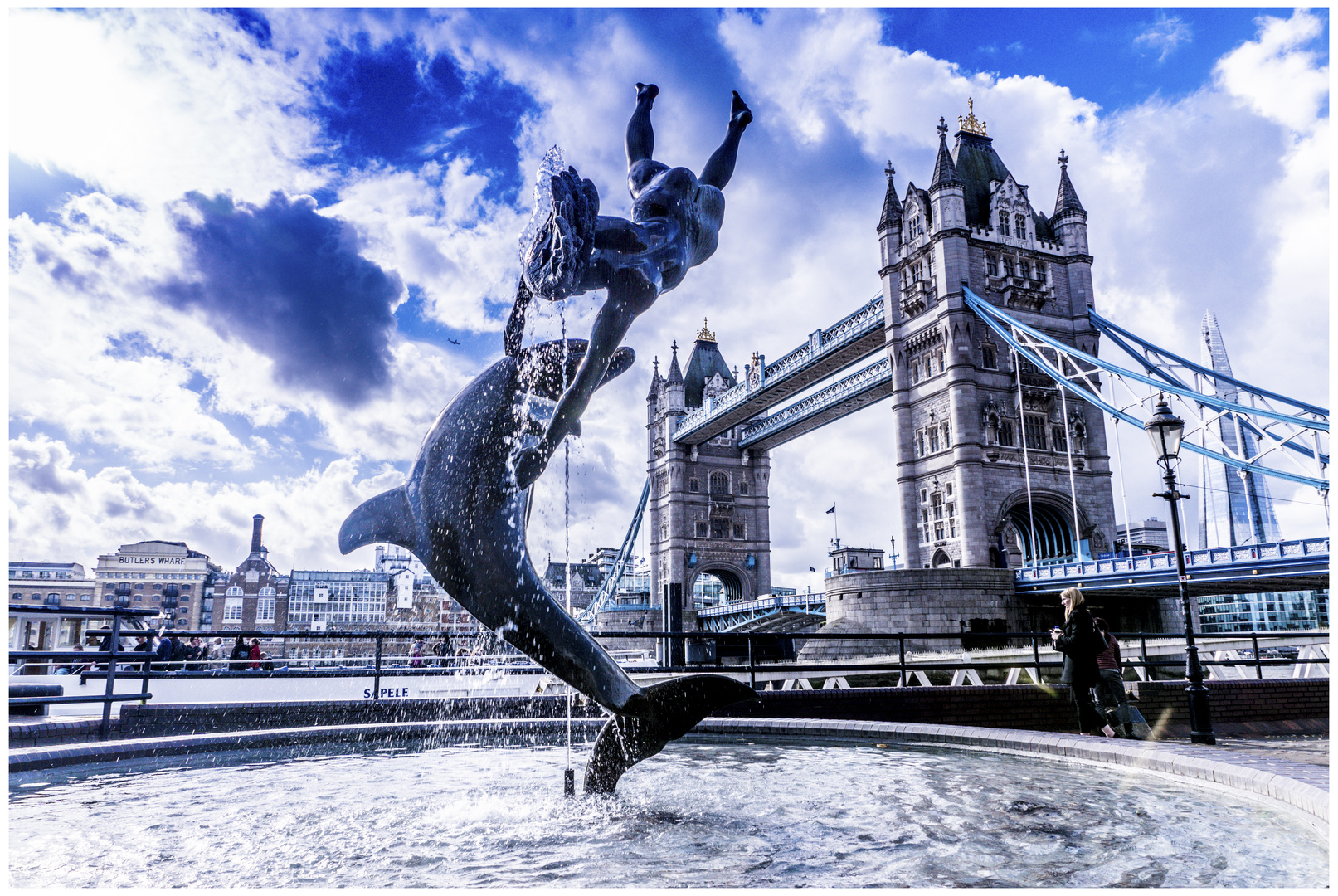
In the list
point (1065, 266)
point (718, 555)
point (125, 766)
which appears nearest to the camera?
point (125, 766)

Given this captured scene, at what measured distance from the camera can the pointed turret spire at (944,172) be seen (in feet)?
112

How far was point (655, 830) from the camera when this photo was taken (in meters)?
3.55

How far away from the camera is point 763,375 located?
153 feet

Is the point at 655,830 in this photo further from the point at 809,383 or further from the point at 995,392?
the point at 809,383

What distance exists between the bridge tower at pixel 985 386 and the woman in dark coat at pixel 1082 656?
2467 centimetres

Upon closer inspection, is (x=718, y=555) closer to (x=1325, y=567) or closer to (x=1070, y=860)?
(x=1325, y=567)

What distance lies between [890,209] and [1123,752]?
34.9 m

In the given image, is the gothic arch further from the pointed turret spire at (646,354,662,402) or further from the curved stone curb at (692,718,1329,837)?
the curved stone curb at (692,718,1329,837)

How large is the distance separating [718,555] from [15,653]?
175 ft

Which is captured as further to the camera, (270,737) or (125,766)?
(270,737)

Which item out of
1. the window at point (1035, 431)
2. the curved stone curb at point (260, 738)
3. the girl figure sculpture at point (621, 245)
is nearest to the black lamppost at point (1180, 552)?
the curved stone curb at point (260, 738)

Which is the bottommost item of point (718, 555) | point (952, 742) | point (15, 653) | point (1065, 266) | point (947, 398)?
point (952, 742)

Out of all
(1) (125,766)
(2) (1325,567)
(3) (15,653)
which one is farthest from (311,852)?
(2) (1325,567)

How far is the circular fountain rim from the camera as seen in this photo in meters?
3.96
